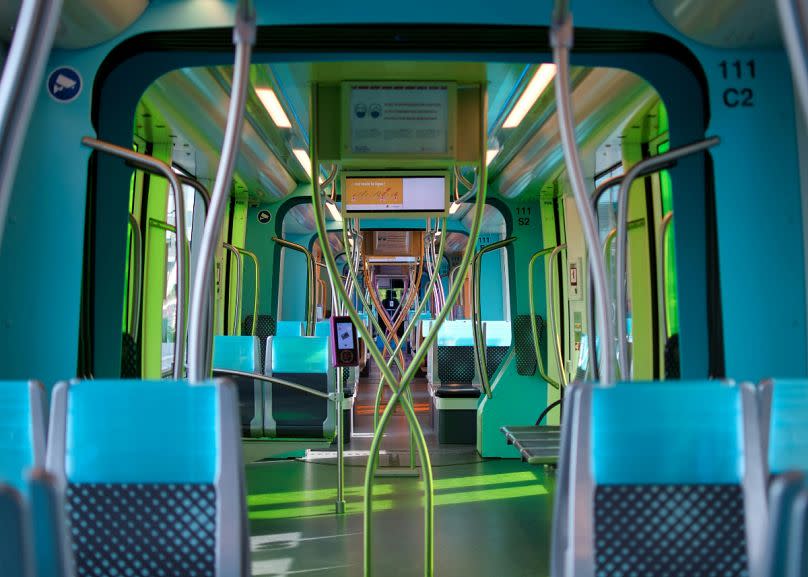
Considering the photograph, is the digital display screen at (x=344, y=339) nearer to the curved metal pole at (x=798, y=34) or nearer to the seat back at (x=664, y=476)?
the seat back at (x=664, y=476)

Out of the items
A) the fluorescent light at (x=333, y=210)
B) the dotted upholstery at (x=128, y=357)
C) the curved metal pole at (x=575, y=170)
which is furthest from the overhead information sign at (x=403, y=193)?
the fluorescent light at (x=333, y=210)

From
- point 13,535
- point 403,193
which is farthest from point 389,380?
point 13,535

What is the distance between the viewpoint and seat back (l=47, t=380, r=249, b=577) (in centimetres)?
148

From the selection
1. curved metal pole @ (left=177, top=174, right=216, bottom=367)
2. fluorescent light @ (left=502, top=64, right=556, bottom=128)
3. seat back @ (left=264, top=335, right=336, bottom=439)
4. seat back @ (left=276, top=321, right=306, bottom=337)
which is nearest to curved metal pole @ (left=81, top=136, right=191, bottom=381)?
curved metal pole @ (left=177, top=174, right=216, bottom=367)

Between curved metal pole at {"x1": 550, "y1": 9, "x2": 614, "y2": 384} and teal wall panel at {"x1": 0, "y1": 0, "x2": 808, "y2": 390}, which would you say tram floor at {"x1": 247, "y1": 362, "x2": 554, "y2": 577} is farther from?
curved metal pole at {"x1": 550, "y1": 9, "x2": 614, "y2": 384}

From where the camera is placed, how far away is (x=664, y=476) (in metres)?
1.48

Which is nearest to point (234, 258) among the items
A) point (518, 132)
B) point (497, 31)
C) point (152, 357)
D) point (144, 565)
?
point (152, 357)

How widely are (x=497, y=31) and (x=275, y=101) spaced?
257 cm

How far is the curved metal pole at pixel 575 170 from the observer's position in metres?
1.49

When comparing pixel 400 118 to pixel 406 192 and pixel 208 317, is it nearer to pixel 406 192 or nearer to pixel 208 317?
pixel 406 192

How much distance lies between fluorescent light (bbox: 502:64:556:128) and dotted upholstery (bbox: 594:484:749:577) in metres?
2.86

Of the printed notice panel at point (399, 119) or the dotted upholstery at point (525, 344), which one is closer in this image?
the printed notice panel at point (399, 119)

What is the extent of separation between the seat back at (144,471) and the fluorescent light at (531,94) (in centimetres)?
306

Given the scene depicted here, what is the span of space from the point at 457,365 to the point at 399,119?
4.66 m
